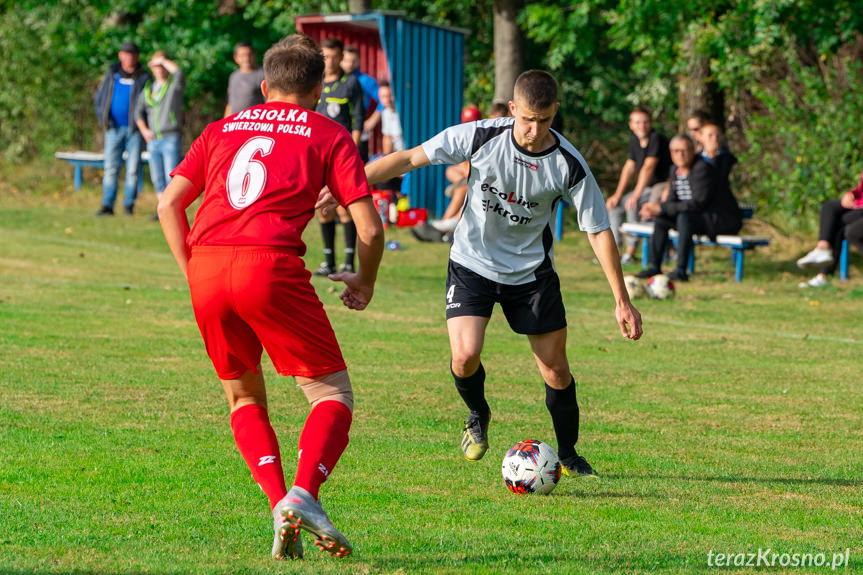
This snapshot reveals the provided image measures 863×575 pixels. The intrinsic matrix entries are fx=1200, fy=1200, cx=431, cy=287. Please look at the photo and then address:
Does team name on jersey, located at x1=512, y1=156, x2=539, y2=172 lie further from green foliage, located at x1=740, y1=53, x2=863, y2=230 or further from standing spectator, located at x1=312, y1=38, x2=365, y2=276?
Answer: green foliage, located at x1=740, y1=53, x2=863, y2=230

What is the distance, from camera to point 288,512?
4188 mm

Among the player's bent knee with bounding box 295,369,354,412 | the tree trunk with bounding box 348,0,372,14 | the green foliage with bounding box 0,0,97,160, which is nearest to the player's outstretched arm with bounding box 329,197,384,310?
the player's bent knee with bounding box 295,369,354,412

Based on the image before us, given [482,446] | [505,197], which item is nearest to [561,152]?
[505,197]

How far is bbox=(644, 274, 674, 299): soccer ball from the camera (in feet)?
43.7

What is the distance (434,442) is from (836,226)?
850 cm

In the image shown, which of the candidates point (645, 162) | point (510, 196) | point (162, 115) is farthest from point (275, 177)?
point (162, 115)

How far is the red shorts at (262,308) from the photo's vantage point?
4.40 meters

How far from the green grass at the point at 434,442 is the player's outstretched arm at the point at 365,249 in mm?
991

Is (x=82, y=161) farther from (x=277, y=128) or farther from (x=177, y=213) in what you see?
(x=277, y=128)

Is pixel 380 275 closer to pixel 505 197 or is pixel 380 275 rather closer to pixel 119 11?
pixel 505 197

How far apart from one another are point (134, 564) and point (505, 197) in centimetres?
269

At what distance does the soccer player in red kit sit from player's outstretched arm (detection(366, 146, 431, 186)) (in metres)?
0.98

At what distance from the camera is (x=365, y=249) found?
4582 millimetres

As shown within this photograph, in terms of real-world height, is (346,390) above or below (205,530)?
above
